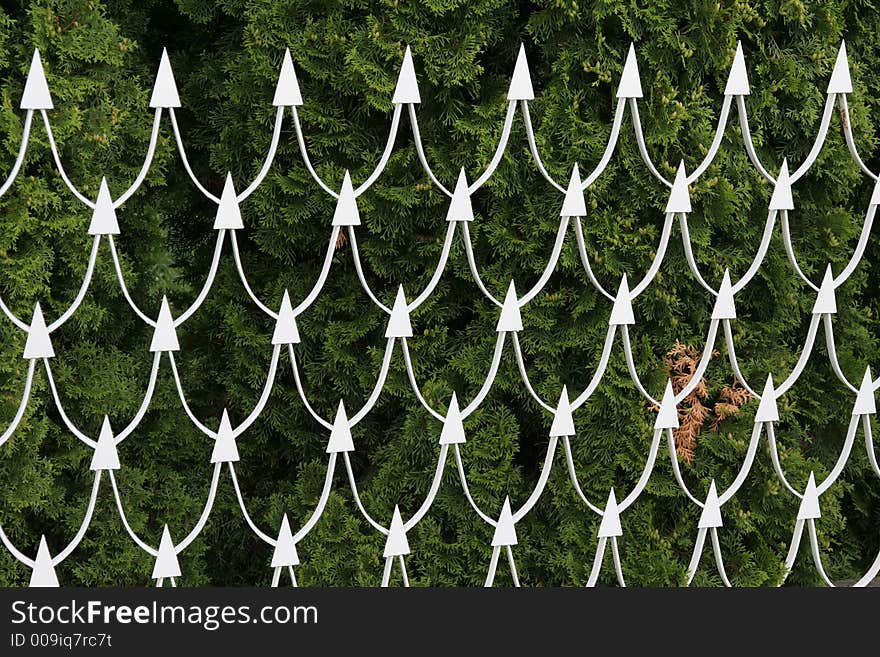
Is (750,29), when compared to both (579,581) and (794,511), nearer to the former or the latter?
(794,511)

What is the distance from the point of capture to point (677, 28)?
3082 millimetres

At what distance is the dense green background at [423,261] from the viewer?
3.01 meters

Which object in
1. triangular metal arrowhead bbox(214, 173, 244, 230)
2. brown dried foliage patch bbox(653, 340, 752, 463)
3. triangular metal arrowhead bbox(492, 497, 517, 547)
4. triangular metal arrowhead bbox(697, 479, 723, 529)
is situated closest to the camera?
triangular metal arrowhead bbox(214, 173, 244, 230)

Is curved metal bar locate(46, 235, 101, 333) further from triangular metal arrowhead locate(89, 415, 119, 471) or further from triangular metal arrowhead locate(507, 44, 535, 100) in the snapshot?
triangular metal arrowhead locate(507, 44, 535, 100)

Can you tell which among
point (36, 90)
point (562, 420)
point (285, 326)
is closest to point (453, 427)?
point (562, 420)

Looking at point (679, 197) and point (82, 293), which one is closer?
point (82, 293)

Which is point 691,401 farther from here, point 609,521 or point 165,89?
point 165,89

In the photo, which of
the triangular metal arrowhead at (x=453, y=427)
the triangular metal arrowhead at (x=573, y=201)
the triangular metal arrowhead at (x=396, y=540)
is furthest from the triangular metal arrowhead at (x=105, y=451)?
the triangular metal arrowhead at (x=573, y=201)

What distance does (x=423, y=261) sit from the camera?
3.16m

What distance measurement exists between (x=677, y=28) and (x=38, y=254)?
2001 mm

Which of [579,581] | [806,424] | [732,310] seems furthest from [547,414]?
[806,424]

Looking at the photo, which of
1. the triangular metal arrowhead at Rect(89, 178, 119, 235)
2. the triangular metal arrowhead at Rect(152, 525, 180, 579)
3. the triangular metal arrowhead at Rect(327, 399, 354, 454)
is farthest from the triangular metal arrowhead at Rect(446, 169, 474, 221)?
the triangular metal arrowhead at Rect(152, 525, 180, 579)

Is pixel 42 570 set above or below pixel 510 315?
below

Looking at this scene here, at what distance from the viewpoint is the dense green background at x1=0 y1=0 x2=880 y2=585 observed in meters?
3.01
